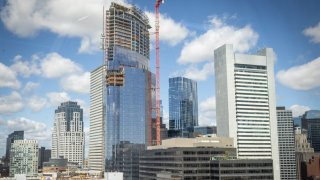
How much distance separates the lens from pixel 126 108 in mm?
113250

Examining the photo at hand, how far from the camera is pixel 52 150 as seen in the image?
6654 inches

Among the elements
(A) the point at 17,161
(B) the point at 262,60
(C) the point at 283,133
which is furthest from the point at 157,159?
(C) the point at 283,133

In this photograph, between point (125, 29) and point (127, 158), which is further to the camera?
point (125, 29)

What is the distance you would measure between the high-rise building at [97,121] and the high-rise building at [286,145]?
1977 inches

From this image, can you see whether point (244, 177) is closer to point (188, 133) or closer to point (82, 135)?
point (188, 133)

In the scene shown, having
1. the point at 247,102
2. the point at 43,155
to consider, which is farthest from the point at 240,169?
the point at 43,155

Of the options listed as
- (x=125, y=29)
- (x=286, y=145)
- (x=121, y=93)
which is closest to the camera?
(x=121, y=93)

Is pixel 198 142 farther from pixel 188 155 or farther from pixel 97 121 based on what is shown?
pixel 97 121

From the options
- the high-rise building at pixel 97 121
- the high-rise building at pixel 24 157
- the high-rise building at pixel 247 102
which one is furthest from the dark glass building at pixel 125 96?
the high-rise building at pixel 247 102

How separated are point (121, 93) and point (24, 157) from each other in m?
31.4

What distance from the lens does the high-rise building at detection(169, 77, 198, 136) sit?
577ft

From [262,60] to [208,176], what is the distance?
123 ft

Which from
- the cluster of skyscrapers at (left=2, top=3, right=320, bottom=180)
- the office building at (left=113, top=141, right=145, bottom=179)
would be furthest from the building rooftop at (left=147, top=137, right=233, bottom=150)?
the office building at (left=113, top=141, right=145, bottom=179)

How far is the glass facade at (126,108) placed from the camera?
111 meters
